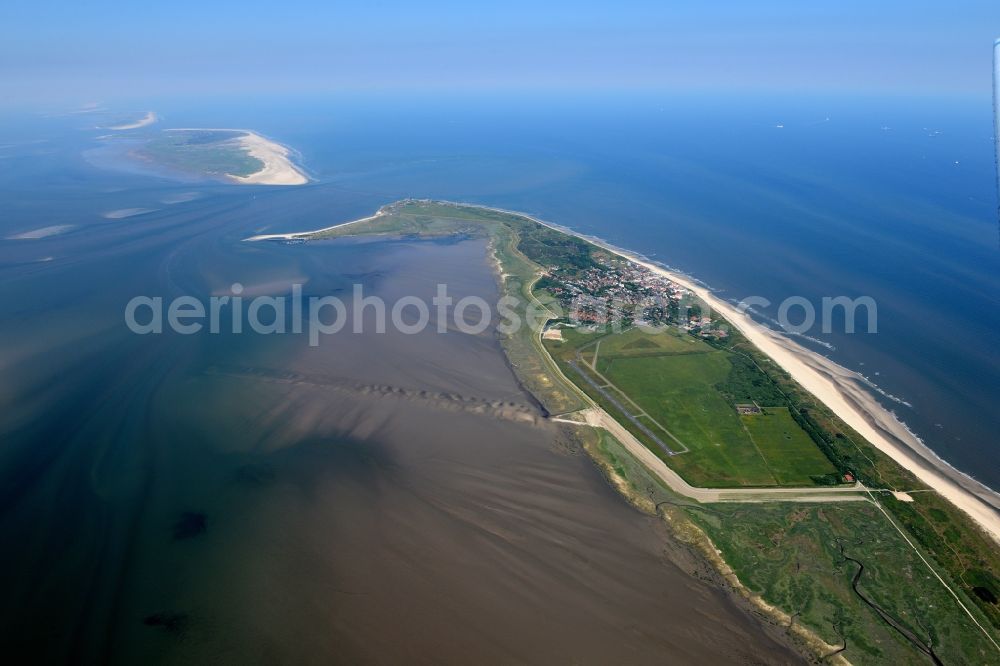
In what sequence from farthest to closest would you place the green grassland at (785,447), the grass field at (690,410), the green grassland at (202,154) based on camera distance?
1. the green grassland at (202,154)
2. the grass field at (690,410)
3. the green grassland at (785,447)

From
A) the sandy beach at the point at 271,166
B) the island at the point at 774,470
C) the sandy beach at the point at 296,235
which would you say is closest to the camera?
the island at the point at 774,470

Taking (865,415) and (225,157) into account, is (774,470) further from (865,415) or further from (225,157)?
(225,157)

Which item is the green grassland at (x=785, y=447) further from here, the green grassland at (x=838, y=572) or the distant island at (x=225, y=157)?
the distant island at (x=225, y=157)

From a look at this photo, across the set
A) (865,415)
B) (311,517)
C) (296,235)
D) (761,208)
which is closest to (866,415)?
(865,415)

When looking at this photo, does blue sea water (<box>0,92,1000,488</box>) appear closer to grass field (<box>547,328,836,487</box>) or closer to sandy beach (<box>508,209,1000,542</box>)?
sandy beach (<box>508,209,1000,542</box>)

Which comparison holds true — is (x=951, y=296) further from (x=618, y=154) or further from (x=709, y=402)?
(x=618, y=154)

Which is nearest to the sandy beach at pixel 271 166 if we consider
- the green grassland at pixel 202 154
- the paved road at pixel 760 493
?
the green grassland at pixel 202 154
